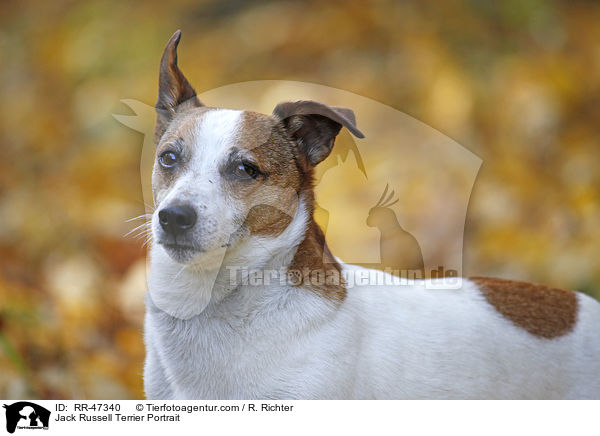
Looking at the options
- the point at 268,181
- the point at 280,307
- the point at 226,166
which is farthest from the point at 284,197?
the point at 280,307

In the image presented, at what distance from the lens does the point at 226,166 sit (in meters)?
2.10

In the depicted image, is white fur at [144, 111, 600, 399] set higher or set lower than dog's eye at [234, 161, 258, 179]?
lower

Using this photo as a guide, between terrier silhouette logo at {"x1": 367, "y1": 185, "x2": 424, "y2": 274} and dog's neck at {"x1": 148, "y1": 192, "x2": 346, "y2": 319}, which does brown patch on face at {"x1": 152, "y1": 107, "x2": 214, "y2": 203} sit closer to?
dog's neck at {"x1": 148, "y1": 192, "x2": 346, "y2": 319}

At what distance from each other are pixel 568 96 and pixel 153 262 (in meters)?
2.71

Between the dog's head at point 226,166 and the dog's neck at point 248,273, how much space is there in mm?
43

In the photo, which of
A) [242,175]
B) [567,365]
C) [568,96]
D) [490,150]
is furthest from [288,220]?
[568,96]

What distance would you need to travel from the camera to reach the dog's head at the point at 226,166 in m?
1.99

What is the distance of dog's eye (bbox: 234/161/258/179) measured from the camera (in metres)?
2.12

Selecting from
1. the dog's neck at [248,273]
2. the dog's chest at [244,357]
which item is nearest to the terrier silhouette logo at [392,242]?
the dog's neck at [248,273]

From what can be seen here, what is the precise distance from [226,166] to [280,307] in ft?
1.78

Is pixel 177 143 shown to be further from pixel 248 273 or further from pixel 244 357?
pixel 244 357

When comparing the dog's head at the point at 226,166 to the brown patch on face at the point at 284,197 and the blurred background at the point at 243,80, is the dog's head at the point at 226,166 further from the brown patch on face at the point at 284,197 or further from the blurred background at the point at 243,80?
the blurred background at the point at 243,80

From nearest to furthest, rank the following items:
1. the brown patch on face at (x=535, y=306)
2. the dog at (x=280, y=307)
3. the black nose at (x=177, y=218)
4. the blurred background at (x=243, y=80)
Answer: the black nose at (x=177, y=218) < the dog at (x=280, y=307) < the brown patch on face at (x=535, y=306) < the blurred background at (x=243, y=80)
